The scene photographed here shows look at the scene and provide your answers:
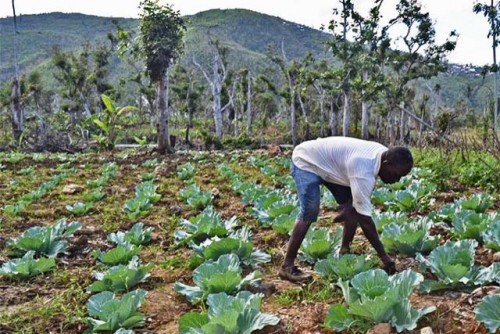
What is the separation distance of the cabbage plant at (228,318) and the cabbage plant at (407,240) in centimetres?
142

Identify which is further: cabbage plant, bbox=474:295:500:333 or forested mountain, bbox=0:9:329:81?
forested mountain, bbox=0:9:329:81

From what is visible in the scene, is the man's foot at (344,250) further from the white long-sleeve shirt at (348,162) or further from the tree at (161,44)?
the tree at (161,44)

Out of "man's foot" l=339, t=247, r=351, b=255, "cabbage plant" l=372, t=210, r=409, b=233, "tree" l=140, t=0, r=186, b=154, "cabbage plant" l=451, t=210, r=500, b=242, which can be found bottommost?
"man's foot" l=339, t=247, r=351, b=255

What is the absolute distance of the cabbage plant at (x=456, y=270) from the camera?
2.88 m

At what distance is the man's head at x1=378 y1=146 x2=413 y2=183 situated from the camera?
10.7ft

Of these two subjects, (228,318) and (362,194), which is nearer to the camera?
(228,318)

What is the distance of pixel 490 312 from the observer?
7.52 feet

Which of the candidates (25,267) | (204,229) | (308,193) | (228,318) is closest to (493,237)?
(308,193)

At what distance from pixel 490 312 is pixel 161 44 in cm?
1485

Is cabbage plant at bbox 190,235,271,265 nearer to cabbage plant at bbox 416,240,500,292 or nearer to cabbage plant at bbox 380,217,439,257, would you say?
cabbage plant at bbox 380,217,439,257

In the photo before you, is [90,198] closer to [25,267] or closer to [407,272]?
[25,267]

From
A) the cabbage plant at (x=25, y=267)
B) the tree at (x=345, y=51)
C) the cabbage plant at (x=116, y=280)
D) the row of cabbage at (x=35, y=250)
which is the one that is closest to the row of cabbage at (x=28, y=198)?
the row of cabbage at (x=35, y=250)

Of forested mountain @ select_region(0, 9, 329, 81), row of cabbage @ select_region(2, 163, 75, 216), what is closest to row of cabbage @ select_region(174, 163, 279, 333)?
row of cabbage @ select_region(2, 163, 75, 216)

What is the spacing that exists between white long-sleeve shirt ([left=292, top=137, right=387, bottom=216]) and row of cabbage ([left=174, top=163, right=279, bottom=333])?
78 centimetres
